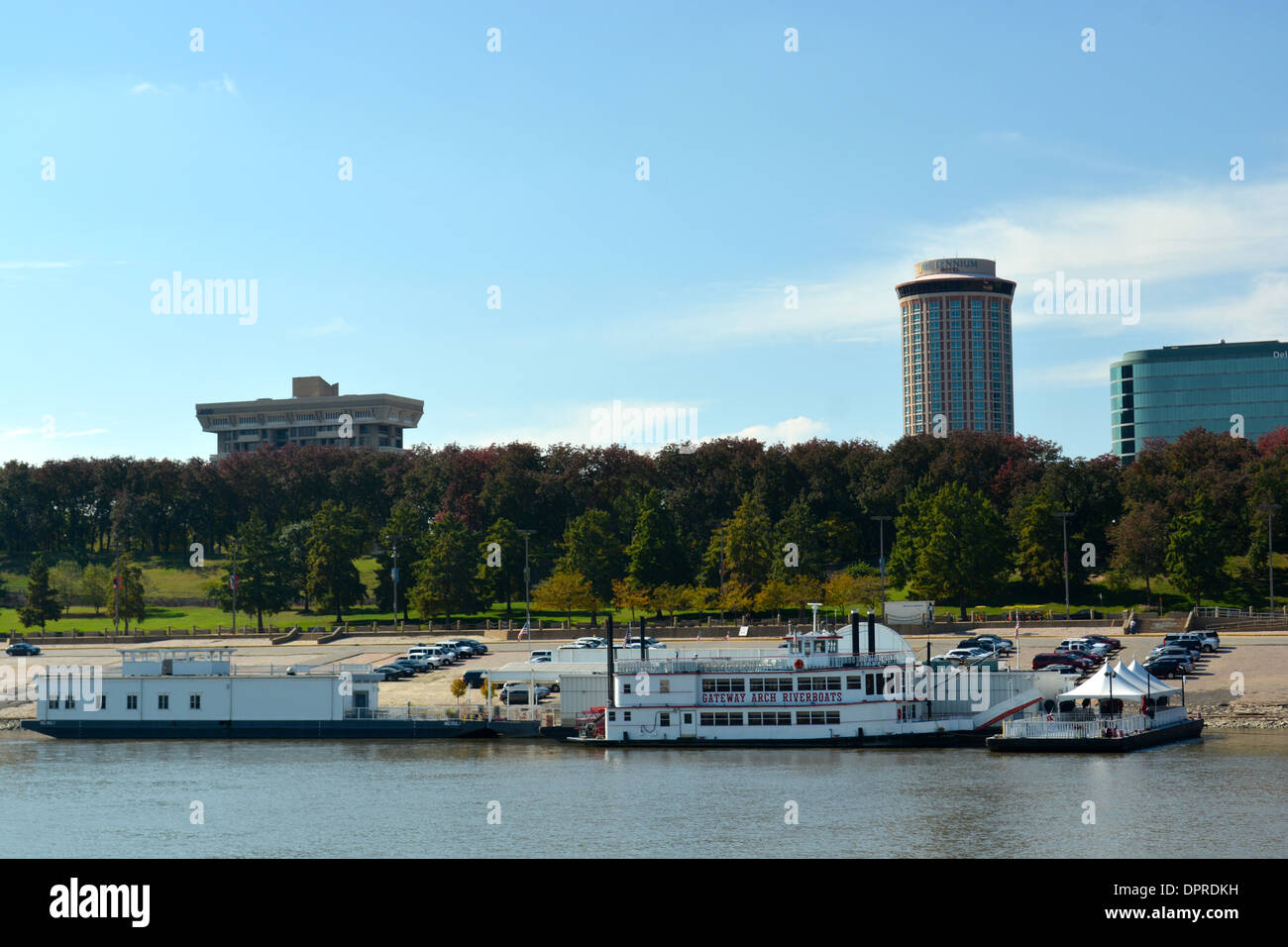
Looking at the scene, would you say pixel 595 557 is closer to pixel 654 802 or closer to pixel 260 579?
pixel 260 579

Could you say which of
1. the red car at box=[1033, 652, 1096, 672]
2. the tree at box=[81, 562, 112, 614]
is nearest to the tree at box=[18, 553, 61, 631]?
the tree at box=[81, 562, 112, 614]

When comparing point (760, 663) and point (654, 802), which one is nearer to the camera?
point (654, 802)

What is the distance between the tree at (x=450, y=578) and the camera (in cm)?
12688

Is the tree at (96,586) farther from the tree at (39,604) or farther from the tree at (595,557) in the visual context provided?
the tree at (595,557)

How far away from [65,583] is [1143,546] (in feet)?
354

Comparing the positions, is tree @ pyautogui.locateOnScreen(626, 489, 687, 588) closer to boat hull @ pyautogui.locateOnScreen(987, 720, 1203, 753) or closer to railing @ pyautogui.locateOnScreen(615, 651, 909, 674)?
railing @ pyautogui.locateOnScreen(615, 651, 909, 674)

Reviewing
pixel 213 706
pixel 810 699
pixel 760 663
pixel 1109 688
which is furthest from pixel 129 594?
pixel 1109 688

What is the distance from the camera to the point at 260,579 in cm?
13150

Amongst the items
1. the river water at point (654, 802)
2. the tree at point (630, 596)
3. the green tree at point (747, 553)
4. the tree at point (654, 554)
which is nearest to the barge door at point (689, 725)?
the river water at point (654, 802)

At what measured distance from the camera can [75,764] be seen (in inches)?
2707
